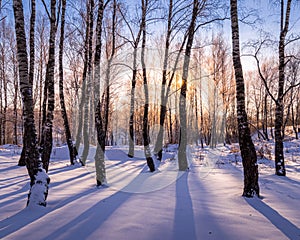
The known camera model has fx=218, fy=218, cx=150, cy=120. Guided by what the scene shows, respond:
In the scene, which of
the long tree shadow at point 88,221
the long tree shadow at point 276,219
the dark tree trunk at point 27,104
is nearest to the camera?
the long tree shadow at point 88,221

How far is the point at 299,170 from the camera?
8.75m

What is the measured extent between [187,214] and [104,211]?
1445mm

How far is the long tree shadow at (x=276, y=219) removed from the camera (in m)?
3.06

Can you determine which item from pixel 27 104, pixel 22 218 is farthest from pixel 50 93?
pixel 22 218

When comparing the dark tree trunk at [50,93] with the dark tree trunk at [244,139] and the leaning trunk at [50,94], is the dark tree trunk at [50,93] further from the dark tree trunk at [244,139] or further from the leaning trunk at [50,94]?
the dark tree trunk at [244,139]

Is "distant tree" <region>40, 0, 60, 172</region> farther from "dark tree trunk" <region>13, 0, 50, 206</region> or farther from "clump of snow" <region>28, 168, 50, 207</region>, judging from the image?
"clump of snow" <region>28, 168, 50, 207</region>

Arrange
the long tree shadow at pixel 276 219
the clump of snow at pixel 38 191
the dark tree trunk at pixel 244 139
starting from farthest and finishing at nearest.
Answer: the dark tree trunk at pixel 244 139
the clump of snow at pixel 38 191
the long tree shadow at pixel 276 219

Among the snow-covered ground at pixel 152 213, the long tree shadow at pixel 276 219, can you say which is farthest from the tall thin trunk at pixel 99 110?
the long tree shadow at pixel 276 219

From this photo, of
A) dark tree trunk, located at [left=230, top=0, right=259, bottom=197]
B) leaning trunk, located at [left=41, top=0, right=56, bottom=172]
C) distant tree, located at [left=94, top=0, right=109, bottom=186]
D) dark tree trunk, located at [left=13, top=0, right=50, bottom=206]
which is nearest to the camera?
dark tree trunk, located at [left=13, top=0, right=50, bottom=206]

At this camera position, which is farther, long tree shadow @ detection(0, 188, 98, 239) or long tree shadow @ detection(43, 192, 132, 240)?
long tree shadow @ detection(0, 188, 98, 239)

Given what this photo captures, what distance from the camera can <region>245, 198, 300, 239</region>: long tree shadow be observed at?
3059 mm

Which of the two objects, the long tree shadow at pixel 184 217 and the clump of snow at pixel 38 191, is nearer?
the long tree shadow at pixel 184 217

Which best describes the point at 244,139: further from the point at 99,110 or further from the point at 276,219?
the point at 99,110

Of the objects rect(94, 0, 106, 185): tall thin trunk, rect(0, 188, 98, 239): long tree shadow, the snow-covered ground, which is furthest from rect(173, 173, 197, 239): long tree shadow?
rect(94, 0, 106, 185): tall thin trunk
